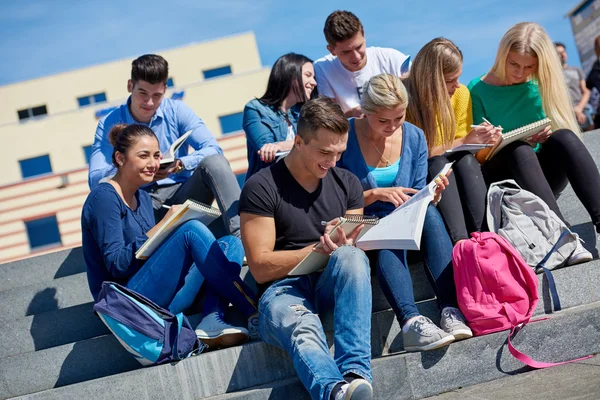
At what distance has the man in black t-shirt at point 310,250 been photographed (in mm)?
3176

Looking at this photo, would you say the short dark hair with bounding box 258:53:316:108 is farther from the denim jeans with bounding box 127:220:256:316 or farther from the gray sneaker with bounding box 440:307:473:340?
the gray sneaker with bounding box 440:307:473:340

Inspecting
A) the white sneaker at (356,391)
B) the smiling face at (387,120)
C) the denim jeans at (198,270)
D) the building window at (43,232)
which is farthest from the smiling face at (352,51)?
the building window at (43,232)

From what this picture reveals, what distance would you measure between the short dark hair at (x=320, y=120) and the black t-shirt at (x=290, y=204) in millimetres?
256

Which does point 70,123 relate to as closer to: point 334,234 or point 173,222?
point 173,222

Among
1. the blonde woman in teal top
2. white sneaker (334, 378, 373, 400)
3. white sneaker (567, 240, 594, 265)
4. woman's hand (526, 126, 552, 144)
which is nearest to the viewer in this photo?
white sneaker (334, 378, 373, 400)

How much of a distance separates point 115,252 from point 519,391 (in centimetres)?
209

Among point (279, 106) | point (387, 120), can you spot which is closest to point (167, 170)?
point (279, 106)

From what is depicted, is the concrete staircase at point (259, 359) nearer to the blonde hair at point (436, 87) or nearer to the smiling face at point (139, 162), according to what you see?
the smiling face at point (139, 162)

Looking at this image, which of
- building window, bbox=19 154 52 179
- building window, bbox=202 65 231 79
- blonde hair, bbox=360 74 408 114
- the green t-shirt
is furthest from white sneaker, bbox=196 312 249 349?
building window, bbox=202 65 231 79

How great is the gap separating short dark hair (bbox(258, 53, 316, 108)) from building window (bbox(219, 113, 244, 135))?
804 inches

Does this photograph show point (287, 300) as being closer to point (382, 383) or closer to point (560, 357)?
point (382, 383)

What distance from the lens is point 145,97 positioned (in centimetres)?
509

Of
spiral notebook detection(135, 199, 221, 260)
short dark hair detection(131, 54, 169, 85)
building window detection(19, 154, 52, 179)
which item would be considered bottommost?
spiral notebook detection(135, 199, 221, 260)

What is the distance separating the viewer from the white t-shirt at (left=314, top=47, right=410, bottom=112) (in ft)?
16.9
